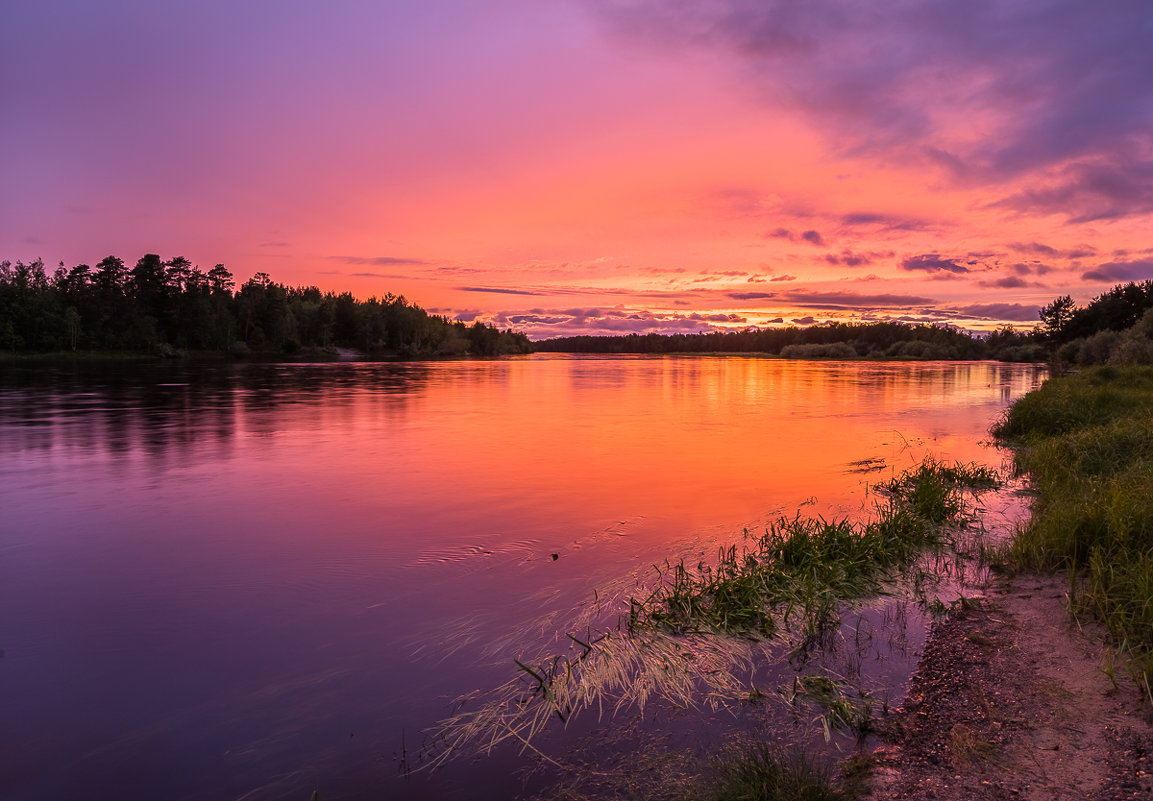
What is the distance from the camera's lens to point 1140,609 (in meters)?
6.83

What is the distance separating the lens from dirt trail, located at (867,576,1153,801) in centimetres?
455

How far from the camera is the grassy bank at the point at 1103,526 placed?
6.78 metres

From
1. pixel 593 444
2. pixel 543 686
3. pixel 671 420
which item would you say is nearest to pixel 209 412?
pixel 593 444

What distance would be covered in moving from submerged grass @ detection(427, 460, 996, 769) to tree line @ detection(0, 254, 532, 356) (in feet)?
427

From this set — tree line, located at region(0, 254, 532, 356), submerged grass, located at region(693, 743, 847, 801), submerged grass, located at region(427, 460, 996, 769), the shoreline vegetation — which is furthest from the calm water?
tree line, located at region(0, 254, 532, 356)

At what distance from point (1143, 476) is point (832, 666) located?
9309 millimetres

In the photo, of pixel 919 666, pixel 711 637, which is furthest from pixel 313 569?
pixel 919 666

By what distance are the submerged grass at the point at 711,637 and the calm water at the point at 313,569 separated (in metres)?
0.40

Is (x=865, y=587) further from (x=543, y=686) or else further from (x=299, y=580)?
(x=299, y=580)

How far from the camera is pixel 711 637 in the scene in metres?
7.47

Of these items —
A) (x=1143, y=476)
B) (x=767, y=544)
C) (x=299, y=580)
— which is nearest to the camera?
(x=299, y=580)

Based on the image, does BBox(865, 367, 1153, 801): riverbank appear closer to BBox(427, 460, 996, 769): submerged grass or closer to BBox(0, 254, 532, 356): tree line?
BBox(427, 460, 996, 769): submerged grass

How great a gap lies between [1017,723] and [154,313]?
15344 cm

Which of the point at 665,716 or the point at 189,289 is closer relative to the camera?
the point at 665,716
